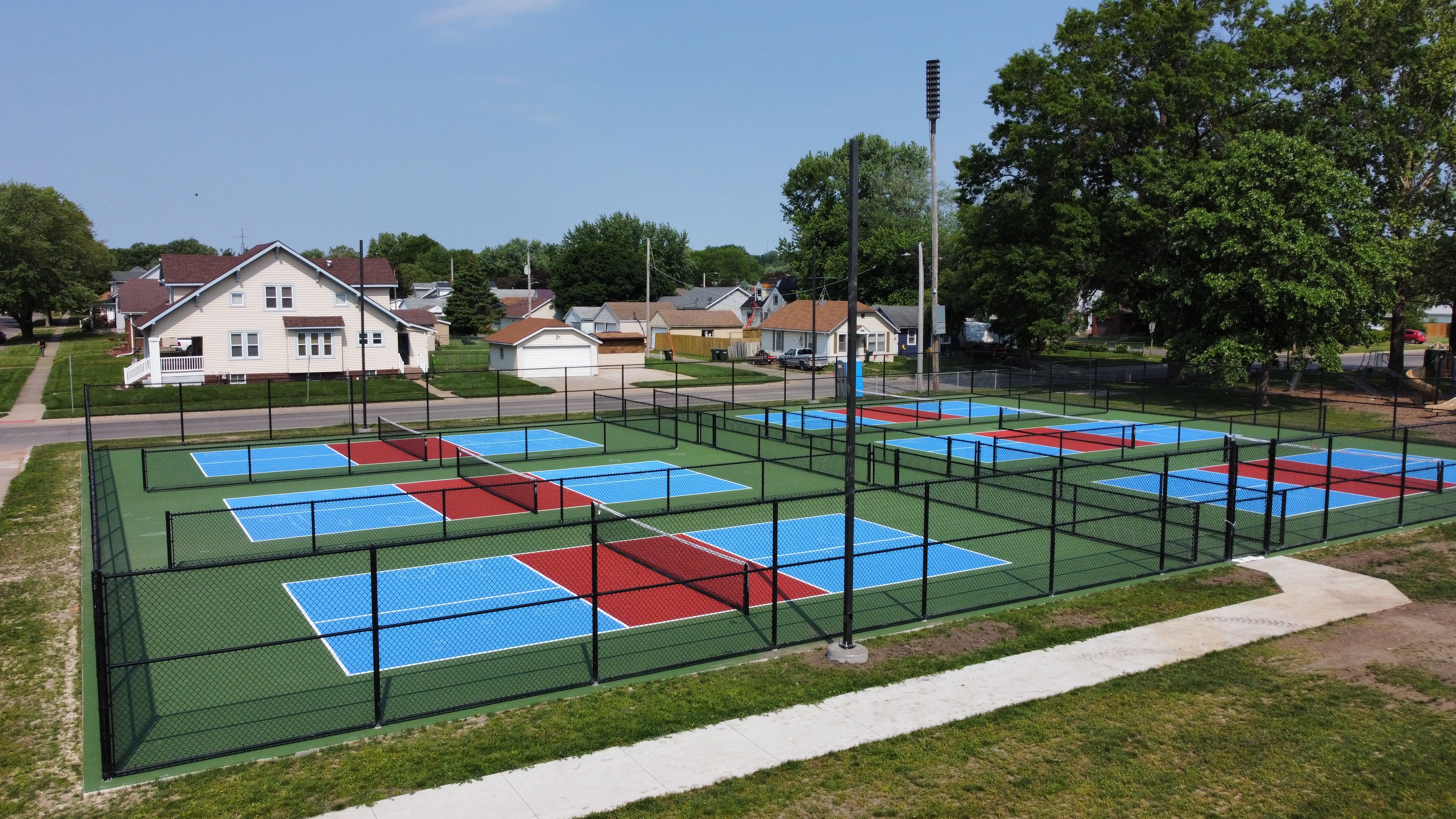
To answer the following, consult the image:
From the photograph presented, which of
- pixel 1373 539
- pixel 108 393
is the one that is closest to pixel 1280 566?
pixel 1373 539

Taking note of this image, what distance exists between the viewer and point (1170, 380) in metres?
52.2

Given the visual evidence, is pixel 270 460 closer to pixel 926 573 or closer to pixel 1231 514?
pixel 926 573

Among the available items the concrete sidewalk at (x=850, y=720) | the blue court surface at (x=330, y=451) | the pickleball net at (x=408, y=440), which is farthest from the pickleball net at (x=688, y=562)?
the pickleball net at (x=408, y=440)

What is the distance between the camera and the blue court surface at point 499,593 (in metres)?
14.3

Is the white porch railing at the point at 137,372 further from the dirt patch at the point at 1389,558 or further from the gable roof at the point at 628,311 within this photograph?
the dirt patch at the point at 1389,558

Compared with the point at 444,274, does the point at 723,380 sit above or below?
below

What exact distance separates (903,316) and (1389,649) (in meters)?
64.4

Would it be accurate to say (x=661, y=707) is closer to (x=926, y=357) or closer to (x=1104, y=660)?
(x=1104, y=660)

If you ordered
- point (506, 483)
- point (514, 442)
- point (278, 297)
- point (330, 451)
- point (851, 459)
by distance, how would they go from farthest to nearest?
point (278, 297) → point (514, 442) → point (330, 451) → point (506, 483) → point (851, 459)

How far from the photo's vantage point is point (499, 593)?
16.7 meters

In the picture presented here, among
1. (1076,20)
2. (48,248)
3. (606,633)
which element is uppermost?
(1076,20)

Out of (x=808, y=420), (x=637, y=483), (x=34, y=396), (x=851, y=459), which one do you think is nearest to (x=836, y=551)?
(x=851, y=459)

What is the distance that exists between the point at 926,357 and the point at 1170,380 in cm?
1656

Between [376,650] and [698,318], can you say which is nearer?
[376,650]
